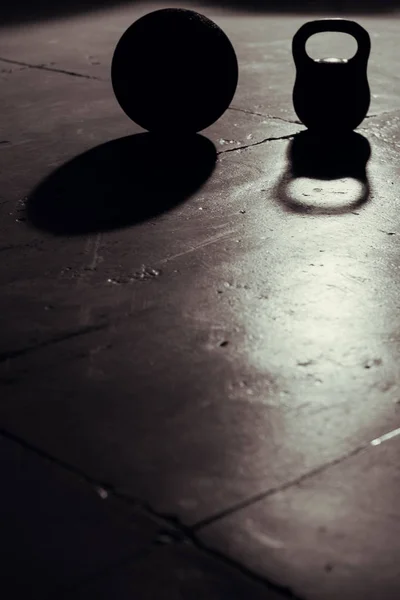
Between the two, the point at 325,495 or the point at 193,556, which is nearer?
the point at 193,556

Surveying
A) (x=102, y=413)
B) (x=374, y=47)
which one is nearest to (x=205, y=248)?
(x=102, y=413)

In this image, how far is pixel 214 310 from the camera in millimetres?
3416

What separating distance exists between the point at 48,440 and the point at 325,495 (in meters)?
0.75

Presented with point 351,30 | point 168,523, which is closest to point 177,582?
point 168,523

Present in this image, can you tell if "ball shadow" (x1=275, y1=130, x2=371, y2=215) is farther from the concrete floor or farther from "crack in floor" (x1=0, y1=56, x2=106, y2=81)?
"crack in floor" (x1=0, y1=56, x2=106, y2=81)

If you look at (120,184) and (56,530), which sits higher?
(120,184)

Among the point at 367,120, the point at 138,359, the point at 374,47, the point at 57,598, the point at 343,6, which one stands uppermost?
the point at 343,6

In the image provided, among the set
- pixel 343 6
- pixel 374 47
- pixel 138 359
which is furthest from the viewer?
pixel 343 6

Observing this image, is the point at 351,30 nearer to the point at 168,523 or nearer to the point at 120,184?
the point at 120,184

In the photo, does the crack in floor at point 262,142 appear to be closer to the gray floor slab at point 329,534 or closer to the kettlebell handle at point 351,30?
the kettlebell handle at point 351,30

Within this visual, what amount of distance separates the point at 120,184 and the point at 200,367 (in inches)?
78.0

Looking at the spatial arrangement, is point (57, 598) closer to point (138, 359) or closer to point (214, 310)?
point (138, 359)

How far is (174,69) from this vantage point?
5230 millimetres

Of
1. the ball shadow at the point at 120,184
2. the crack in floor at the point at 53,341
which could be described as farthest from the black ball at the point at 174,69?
the crack in floor at the point at 53,341
